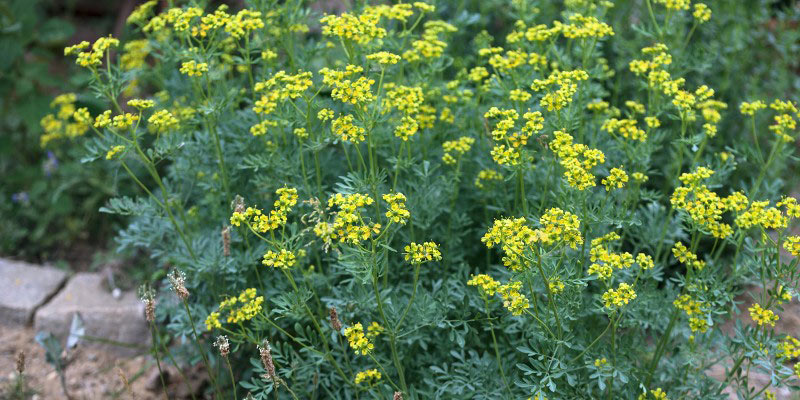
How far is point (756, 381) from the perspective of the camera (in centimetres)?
362

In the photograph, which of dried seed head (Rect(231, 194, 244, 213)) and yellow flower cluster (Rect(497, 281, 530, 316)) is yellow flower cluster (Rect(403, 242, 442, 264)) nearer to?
yellow flower cluster (Rect(497, 281, 530, 316))

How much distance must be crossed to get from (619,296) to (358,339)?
0.93 metres

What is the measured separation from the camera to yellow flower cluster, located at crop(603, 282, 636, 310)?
100 inches

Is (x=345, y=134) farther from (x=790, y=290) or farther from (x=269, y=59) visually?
(x=790, y=290)

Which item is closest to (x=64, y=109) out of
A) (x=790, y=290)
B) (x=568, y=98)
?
(x=568, y=98)

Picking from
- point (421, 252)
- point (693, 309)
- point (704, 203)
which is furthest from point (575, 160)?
point (693, 309)

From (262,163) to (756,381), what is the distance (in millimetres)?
2584

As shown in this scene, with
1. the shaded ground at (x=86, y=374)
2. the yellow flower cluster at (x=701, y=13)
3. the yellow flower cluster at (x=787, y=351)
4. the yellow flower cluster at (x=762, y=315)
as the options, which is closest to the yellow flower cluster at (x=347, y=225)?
the yellow flower cluster at (x=762, y=315)

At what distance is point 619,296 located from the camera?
2572 mm

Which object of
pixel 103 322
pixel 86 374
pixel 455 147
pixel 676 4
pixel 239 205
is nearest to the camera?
pixel 239 205

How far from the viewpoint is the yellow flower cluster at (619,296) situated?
2.55 meters

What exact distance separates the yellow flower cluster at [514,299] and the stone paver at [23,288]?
118 inches

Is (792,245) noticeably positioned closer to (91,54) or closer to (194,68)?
(194,68)

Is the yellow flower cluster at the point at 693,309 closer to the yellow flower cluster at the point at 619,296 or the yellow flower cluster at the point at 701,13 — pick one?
the yellow flower cluster at the point at 619,296
